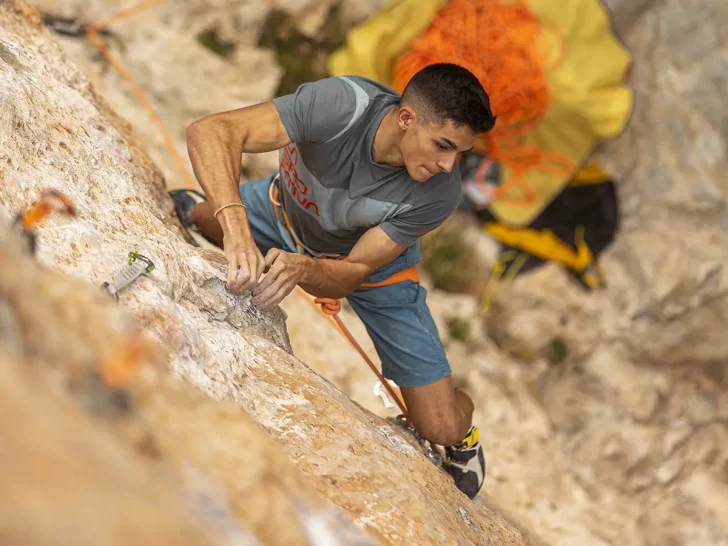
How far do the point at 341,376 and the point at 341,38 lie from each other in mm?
2788

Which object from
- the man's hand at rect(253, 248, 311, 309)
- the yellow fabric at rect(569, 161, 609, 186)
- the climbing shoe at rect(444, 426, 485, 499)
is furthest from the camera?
the yellow fabric at rect(569, 161, 609, 186)

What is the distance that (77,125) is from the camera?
2238 mm

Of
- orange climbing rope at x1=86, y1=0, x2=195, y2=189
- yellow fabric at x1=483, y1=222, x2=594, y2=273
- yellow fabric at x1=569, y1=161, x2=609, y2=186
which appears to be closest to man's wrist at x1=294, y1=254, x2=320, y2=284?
orange climbing rope at x1=86, y1=0, x2=195, y2=189

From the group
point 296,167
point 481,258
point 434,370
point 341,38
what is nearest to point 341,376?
point 434,370

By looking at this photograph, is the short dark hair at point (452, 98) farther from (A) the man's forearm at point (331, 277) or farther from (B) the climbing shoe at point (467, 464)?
(B) the climbing shoe at point (467, 464)

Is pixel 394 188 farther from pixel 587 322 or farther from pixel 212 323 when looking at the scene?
pixel 587 322

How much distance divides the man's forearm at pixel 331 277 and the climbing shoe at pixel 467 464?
837 mm

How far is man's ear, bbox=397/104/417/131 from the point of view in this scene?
2.44 m

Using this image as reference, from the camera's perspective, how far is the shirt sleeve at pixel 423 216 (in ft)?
8.77

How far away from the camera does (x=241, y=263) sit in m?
2.11

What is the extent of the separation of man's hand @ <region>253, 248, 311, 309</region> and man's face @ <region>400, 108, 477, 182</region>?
0.57 metres

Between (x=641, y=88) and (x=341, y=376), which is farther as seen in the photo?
(x=641, y=88)

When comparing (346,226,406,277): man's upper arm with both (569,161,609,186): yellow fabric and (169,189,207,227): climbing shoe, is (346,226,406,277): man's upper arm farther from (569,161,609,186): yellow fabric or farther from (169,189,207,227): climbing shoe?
(569,161,609,186): yellow fabric

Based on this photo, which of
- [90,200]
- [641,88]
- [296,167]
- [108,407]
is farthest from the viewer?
[641,88]
